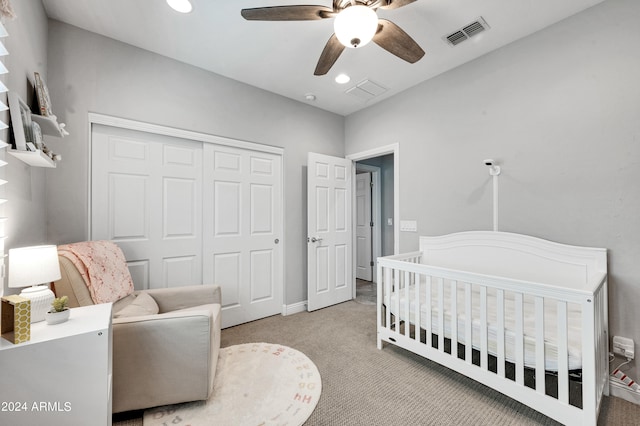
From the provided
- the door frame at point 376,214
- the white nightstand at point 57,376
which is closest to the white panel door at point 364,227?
the door frame at point 376,214

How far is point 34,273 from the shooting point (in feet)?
4.03

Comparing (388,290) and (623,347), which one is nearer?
(623,347)

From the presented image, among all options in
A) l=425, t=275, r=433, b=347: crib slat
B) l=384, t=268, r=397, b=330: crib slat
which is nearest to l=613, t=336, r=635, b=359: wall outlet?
l=425, t=275, r=433, b=347: crib slat

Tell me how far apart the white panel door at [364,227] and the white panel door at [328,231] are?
104cm

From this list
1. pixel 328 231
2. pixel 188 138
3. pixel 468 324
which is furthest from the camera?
pixel 328 231

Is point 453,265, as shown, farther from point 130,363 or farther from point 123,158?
point 123,158

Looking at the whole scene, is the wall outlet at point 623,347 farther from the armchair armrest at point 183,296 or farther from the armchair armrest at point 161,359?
the armchair armrest at point 183,296

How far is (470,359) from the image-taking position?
1.81 metres

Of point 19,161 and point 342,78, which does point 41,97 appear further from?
point 342,78

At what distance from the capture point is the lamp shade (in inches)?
46.7

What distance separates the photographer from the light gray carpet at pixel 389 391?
1.58 meters

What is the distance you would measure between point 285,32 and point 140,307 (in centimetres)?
231

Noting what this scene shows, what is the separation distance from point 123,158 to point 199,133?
27.3 inches

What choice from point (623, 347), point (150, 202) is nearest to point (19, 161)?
point (150, 202)
